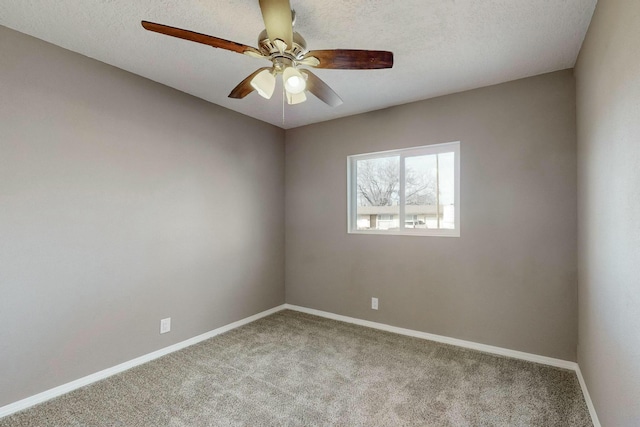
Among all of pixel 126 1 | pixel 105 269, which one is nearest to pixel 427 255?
pixel 105 269

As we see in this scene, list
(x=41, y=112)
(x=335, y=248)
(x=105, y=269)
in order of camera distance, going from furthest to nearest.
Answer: (x=335, y=248)
(x=105, y=269)
(x=41, y=112)

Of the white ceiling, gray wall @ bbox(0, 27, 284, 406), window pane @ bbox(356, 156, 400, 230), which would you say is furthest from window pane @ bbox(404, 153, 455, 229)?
gray wall @ bbox(0, 27, 284, 406)

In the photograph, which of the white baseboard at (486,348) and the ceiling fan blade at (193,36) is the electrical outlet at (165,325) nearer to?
the white baseboard at (486,348)

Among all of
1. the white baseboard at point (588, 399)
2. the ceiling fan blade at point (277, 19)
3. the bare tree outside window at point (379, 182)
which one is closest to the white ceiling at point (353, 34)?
the ceiling fan blade at point (277, 19)

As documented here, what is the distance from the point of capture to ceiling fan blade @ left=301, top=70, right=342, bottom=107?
190 cm

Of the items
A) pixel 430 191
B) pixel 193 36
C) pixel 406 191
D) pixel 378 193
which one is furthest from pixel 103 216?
pixel 430 191

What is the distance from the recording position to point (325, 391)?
219cm

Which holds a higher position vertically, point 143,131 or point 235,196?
point 143,131

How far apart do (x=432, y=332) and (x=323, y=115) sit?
2598 mm

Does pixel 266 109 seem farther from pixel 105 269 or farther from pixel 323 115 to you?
pixel 105 269

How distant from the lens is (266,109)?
135 inches

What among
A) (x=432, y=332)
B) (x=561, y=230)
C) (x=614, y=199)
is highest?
(x=614, y=199)

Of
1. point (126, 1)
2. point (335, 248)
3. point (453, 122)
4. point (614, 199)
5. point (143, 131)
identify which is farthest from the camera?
point (335, 248)

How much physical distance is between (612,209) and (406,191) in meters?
1.92
